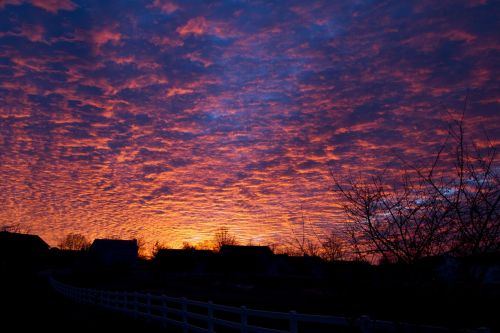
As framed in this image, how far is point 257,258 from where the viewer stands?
7056 cm

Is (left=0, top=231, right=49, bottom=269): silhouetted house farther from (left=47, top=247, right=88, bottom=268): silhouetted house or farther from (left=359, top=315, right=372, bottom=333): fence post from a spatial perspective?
(left=359, top=315, right=372, bottom=333): fence post

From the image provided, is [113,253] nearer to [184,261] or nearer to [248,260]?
[184,261]

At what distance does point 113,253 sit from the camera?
81500 mm

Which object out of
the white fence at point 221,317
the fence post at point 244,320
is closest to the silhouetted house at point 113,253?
the white fence at point 221,317

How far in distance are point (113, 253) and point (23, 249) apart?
2196 cm

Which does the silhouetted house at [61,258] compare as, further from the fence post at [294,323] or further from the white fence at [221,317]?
the fence post at [294,323]

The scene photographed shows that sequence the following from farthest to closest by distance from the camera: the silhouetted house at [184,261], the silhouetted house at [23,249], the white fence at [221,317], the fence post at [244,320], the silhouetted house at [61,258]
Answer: the silhouetted house at [61,258], the silhouetted house at [23,249], the silhouetted house at [184,261], the fence post at [244,320], the white fence at [221,317]

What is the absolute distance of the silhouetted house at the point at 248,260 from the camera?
6956 cm

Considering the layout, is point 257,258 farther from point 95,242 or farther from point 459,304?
point 459,304

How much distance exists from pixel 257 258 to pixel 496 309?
56.1 meters

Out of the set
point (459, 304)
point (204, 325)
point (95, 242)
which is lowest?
point (204, 325)

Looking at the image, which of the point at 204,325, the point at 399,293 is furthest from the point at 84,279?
the point at 399,293

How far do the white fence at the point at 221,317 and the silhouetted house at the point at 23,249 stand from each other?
56.4m

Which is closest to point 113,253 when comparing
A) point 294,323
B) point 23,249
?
point 23,249
